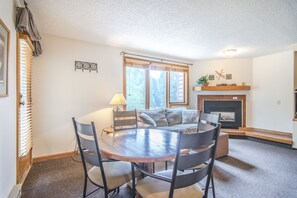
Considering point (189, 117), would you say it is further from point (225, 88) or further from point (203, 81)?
point (225, 88)

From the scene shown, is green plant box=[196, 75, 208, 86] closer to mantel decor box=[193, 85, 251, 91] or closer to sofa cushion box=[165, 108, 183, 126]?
mantel decor box=[193, 85, 251, 91]

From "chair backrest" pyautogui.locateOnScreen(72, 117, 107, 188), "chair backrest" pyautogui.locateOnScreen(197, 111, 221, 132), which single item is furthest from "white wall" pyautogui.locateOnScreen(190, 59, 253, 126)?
"chair backrest" pyautogui.locateOnScreen(72, 117, 107, 188)

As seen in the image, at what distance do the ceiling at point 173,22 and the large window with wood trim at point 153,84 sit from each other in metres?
0.64

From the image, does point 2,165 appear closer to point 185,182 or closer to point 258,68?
point 185,182

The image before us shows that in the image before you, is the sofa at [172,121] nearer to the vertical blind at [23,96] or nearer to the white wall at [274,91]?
the vertical blind at [23,96]

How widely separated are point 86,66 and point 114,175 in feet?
8.63

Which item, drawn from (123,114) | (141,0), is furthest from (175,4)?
(123,114)

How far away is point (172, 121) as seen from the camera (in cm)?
412

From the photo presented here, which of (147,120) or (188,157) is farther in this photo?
(147,120)

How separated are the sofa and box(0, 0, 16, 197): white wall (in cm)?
204

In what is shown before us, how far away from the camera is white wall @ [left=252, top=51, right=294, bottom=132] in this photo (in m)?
4.23

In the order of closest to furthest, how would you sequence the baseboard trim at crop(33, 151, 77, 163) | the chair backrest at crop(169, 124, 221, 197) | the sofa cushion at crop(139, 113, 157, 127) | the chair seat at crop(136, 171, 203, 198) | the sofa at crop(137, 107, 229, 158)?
the chair backrest at crop(169, 124, 221, 197), the chair seat at crop(136, 171, 203, 198), the baseboard trim at crop(33, 151, 77, 163), the sofa at crop(137, 107, 229, 158), the sofa cushion at crop(139, 113, 157, 127)

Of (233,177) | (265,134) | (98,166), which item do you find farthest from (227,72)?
(98,166)

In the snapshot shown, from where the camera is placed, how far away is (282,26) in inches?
110
